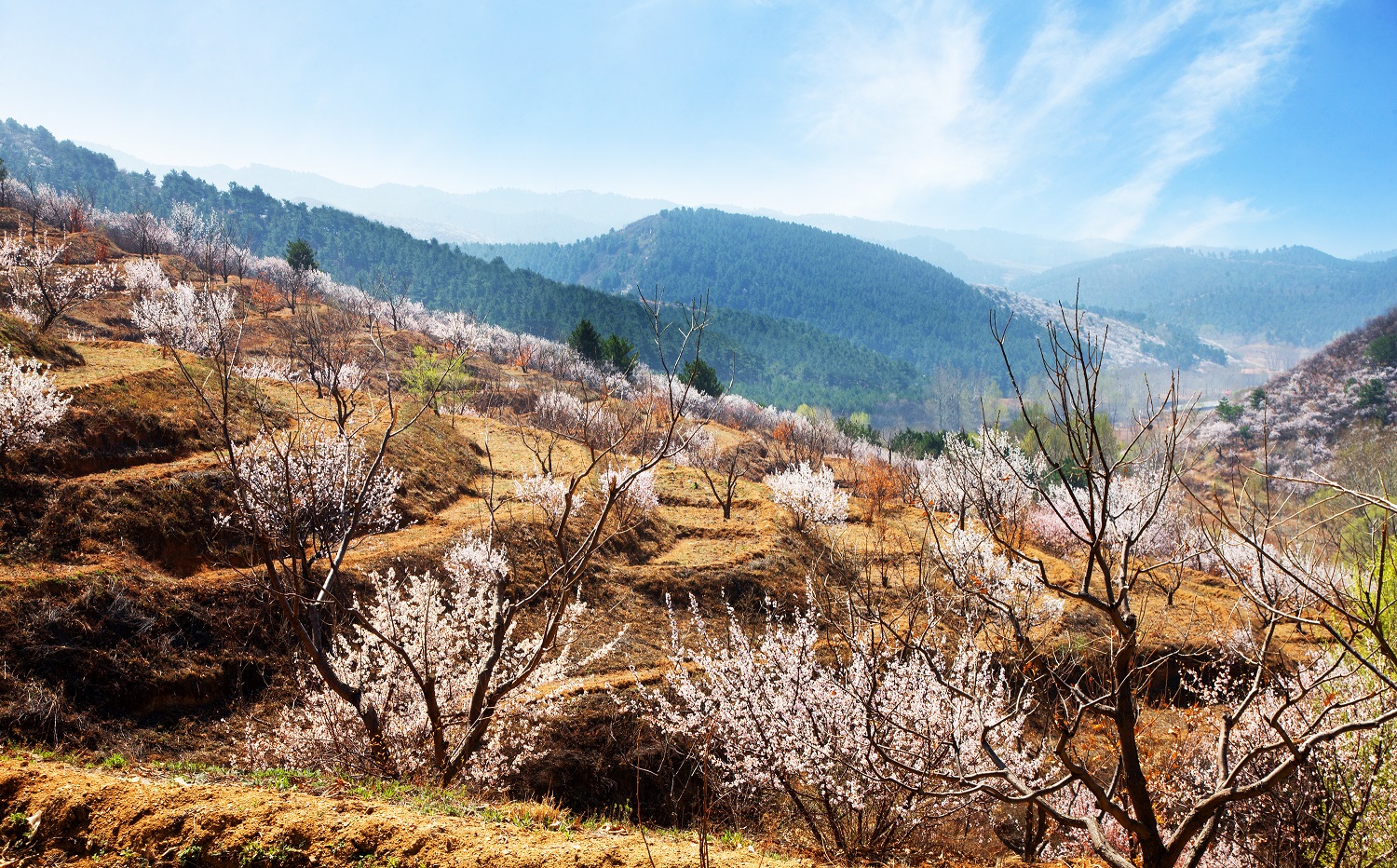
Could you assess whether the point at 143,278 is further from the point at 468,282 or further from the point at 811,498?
the point at 468,282

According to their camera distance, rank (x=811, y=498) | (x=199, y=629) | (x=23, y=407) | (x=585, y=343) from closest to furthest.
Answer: (x=199, y=629), (x=23, y=407), (x=811, y=498), (x=585, y=343)

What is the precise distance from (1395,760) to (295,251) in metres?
69.3

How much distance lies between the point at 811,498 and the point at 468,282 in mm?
125171

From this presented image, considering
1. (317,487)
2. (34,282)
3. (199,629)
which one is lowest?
(199,629)

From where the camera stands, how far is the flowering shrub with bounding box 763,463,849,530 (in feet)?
65.1

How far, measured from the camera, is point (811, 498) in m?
20.0

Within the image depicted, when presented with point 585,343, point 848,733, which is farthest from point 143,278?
point 848,733

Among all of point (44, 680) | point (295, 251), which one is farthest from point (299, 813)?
point (295, 251)

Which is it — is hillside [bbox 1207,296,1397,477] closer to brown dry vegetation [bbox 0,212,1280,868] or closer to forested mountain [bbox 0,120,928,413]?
brown dry vegetation [bbox 0,212,1280,868]

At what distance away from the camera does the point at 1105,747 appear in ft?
42.8

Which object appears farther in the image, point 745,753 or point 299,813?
point 745,753

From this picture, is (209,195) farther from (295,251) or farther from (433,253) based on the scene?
(295,251)

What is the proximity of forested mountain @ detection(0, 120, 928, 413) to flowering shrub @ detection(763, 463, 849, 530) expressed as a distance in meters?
88.1

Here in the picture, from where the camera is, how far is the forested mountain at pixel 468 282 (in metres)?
118
